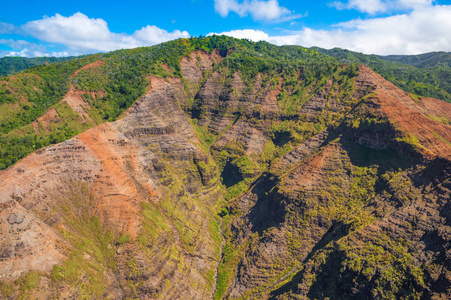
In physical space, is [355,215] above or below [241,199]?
above

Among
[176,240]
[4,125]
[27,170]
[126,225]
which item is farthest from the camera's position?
[4,125]

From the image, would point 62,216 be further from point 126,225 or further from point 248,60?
point 248,60

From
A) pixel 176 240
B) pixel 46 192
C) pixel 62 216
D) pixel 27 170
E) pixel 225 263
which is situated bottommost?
pixel 225 263

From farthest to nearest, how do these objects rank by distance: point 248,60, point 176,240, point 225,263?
point 248,60
point 225,263
point 176,240

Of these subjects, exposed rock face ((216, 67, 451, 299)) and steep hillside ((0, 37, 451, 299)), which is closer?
exposed rock face ((216, 67, 451, 299))

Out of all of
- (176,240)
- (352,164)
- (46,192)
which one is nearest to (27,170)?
(46,192)

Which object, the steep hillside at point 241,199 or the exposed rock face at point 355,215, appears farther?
the steep hillside at point 241,199

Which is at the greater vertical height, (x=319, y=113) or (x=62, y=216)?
(x=319, y=113)

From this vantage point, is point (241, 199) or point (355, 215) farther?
point (241, 199)
